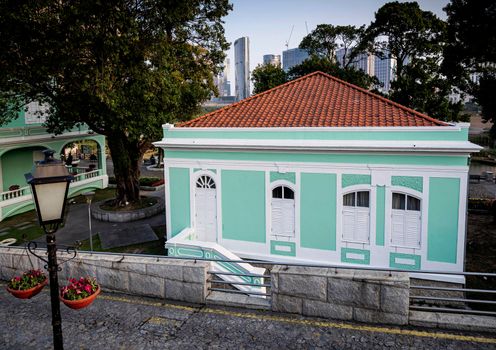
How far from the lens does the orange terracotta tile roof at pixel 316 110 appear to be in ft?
42.1

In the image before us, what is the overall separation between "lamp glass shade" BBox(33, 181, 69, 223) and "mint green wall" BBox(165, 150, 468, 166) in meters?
8.65

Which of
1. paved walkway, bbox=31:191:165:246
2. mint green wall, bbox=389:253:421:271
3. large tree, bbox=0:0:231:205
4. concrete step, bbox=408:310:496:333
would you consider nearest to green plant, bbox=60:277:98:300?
concrete step, bbox=408:310:496:333

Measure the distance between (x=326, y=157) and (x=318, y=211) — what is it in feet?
5.59

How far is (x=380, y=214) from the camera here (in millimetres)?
11914

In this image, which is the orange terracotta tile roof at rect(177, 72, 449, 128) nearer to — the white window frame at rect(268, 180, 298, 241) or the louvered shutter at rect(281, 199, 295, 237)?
the white window frame at rect(268, 180, 298, 241)

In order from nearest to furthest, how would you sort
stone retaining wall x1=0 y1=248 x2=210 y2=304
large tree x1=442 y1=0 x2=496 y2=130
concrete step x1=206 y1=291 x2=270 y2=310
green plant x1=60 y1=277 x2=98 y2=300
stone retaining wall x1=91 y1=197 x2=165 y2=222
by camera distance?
green plant x1=60 y1=277 x2=98 y2=300
concrete step x1=206 y1=291 x2=270 y2=310
stone retaining wall x1=0 y1=248 x2=210 y2=304
stone retaining wall x1=91 y1=197 x2=165 y2=222
large tree x1=442 y1=0 x2=496 y2=130

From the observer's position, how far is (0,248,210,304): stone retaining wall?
7.25m

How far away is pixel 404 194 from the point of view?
461 inches

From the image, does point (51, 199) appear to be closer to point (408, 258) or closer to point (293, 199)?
point (293, 199)

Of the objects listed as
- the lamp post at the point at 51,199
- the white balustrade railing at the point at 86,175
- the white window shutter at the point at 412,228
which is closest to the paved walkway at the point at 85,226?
the white balustrade railing at the point at 86,175

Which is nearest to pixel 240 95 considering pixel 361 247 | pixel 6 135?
pixel 6 135

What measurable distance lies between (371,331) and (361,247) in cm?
626

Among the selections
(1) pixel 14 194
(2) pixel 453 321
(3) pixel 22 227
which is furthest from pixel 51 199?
(1) pixel 14 194

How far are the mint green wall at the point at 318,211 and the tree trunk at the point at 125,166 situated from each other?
11884mm
